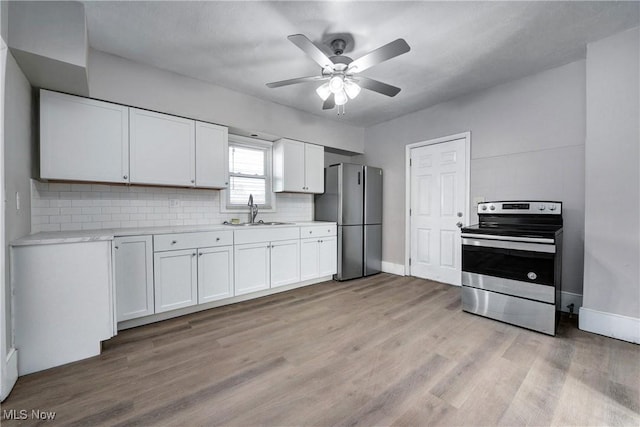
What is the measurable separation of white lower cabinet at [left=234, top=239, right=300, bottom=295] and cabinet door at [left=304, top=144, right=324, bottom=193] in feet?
3.14

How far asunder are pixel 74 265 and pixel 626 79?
4571 millimetres

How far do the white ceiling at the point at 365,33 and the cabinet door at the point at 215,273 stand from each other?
1960mm

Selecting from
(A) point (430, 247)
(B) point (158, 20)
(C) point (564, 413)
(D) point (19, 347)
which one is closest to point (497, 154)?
(A) point (430, 247)

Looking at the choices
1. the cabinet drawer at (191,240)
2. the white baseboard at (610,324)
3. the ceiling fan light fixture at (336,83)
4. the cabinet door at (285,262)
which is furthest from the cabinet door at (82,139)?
the white baseboard at (610,324)

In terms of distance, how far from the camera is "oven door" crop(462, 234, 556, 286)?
234 cm

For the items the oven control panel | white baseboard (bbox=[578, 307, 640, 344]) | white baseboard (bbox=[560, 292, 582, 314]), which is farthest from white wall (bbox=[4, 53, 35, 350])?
white baseboard (bbox=[560, 292, 582, 314])

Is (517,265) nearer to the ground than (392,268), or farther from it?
farther from it

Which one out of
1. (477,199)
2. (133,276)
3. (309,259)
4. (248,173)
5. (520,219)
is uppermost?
(248,173)

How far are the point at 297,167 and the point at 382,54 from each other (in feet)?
7.22

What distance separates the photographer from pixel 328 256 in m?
4.02

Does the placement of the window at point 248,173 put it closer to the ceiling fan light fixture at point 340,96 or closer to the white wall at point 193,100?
the white wall at point 193,100

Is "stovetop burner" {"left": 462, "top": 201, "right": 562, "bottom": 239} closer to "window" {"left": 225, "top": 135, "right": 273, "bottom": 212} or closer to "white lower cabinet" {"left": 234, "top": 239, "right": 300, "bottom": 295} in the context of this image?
"white lower cabinet" {"left": 234, "top": 239, "right": 300, "bottom": 295}

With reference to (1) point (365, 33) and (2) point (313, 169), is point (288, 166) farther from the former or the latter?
(1) point (365, 33)

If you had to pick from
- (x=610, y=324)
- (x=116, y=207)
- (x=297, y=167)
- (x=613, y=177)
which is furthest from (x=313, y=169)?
(x=610, y=324)
